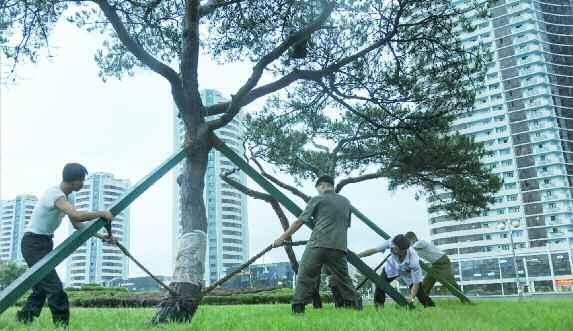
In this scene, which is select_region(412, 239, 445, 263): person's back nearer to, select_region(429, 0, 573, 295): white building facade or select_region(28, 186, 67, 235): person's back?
select_region(28, 186, 67, 235): person's back

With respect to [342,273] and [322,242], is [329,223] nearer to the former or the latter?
[322,242]

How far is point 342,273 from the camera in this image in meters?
5.98

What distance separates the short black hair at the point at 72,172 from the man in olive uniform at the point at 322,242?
2267 mm

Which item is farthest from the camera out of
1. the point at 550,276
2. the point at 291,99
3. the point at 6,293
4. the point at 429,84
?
the point at 550,276

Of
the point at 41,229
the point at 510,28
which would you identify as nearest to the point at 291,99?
the point at 41,229

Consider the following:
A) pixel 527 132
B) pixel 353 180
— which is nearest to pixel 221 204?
pixel 353 180

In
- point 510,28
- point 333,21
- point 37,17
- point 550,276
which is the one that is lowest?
point 550,276

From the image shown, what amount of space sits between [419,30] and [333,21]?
4.62 ft

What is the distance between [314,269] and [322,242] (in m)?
0.32

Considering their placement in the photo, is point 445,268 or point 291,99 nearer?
point 445,268

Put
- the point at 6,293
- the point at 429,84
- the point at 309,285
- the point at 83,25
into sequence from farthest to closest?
the point at 429,84 → the point at 83,25 → the point at 309,285 → the point at 6,293

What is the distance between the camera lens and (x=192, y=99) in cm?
576

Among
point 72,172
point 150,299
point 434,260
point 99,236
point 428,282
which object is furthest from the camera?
point 150,299

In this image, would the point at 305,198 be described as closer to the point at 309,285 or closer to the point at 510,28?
the point at 309,285
